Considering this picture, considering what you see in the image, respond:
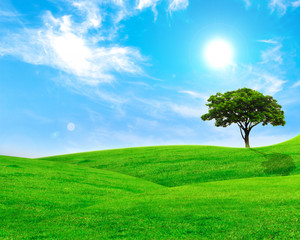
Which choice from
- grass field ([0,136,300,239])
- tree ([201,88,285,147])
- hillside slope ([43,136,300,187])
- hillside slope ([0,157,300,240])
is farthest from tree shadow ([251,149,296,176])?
tree ([201,88,285,147])

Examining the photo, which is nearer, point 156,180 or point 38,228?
point 38,228

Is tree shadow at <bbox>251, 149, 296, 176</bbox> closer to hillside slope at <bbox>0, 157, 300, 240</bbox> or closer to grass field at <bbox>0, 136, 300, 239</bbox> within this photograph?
grass field at <bbox>0, 136, 300, 239</bbox>

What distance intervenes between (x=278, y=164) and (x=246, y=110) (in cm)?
2699

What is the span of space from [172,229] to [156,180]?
1708 centimetres

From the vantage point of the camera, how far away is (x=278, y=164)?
2845 cm

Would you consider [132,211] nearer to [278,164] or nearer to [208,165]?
[208,165]

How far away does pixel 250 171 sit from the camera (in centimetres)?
2669

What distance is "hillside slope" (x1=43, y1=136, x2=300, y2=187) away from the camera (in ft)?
85.4

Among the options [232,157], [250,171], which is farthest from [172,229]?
[232,157]

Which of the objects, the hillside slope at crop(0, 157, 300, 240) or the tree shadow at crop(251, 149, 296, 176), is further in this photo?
the tree shadow at crop(251, 149, 296, 176)

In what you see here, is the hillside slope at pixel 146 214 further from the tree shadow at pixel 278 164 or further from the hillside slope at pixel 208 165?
the tree shadow at pixel 278 164

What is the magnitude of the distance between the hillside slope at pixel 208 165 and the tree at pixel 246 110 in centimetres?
1684

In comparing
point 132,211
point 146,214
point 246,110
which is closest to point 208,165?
point 132,211

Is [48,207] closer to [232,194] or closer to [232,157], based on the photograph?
[232,194]
